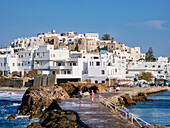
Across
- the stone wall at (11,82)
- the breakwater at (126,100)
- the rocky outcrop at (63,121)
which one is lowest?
the rocky outcrop at (63,121)

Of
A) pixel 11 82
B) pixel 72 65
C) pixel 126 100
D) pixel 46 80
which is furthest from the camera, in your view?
pixel 72 65

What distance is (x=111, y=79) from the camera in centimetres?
6272

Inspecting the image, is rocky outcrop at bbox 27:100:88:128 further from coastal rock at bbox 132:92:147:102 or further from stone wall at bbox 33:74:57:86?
stone wall at bbox 33:74:57:86

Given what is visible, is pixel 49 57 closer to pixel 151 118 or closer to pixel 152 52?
pixel 151 118

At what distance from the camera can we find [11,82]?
64500 millimetres

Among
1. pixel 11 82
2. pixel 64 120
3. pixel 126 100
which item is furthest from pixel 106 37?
pixel 64 120

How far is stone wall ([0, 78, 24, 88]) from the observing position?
6330 cm

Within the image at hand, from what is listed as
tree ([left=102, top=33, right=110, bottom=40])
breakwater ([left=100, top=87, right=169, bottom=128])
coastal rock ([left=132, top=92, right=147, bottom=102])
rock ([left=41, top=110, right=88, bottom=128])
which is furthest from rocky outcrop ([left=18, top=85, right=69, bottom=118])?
tree ([left=102, top=33, right=110, bottom=40])

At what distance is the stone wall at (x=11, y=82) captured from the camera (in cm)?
6330

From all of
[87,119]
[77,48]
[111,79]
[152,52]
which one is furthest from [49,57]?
[152,52]

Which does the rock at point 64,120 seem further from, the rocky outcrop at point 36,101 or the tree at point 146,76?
the tree at point 146,76

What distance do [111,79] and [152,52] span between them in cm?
5716

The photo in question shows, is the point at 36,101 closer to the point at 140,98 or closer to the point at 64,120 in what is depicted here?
the point at 64,120

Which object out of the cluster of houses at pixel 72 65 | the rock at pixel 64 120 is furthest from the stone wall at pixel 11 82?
the rock at pixel 64 120
